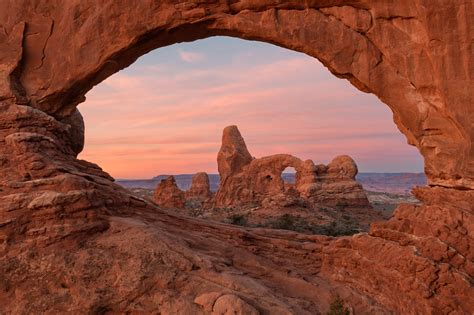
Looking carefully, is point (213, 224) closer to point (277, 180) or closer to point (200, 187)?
point (277, 180)

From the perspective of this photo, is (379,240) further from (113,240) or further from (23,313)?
(23,313)

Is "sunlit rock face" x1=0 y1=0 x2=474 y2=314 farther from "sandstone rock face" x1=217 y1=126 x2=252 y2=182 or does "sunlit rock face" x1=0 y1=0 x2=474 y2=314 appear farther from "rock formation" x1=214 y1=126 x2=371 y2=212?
"sandstone rock face" x1=217 y1=126 x2=252 y2=182

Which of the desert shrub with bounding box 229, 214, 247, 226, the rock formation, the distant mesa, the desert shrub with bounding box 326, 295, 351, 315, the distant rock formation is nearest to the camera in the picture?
the desert shrub with bounding box 326, 295, 351, 315

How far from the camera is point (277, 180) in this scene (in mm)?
47344

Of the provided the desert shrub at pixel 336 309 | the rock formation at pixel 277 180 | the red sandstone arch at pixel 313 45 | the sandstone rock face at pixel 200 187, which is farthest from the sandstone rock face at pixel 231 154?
the desert shrub at pixel 336 309

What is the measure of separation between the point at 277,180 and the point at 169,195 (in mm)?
16347

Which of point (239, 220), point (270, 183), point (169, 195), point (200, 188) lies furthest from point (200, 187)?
point (239, 220)

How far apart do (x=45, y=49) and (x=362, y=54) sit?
9.42 metres

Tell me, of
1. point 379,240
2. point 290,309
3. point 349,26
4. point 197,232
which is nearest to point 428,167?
point 379,240

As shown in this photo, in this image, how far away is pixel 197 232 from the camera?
1175 centimetres

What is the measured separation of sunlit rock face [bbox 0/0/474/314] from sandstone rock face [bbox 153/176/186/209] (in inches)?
808

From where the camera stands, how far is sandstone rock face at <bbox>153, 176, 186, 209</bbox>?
3447 centimetres

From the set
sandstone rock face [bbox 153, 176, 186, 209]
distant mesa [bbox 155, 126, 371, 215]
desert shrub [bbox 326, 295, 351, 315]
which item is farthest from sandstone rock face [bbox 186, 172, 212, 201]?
desert shrub [bbox 326, 295, 351, 315]

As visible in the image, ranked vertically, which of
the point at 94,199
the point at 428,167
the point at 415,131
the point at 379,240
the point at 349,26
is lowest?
the point at 379,240
